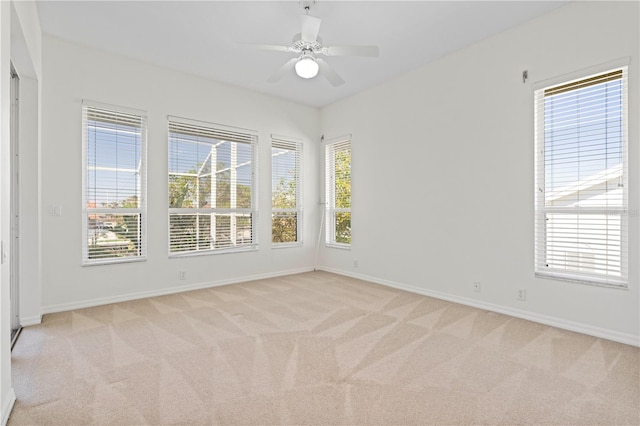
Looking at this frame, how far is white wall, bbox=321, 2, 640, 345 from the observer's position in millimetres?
3002

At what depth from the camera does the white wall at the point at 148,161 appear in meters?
3.73

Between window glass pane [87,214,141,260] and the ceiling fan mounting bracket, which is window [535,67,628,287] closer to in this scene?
the ceiling fan mounting bracket

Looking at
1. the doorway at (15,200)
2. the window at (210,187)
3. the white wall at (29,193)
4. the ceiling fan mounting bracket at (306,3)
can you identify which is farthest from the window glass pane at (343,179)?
the doorway at (15,200)

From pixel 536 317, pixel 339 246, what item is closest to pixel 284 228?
pixel 339 246

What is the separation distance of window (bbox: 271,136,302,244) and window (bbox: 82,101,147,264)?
2.04m

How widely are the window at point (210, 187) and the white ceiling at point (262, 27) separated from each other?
0.94m

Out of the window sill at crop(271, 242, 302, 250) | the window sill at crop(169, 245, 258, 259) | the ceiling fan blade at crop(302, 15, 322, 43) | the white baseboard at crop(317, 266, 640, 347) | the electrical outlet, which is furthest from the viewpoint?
the window sill at crop(271, 242, 302, 250)

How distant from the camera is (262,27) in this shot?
139 inches

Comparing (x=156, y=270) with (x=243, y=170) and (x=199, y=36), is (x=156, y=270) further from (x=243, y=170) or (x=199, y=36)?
(x=199, y=36)

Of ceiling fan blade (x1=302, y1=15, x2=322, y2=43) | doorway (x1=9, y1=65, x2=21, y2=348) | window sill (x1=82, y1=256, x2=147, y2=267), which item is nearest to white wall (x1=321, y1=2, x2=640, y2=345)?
ceiling fan blade (x1=302, y1=15, x2=322, y2=43)

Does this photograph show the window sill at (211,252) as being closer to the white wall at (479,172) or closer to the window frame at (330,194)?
the window frame at (330,194)

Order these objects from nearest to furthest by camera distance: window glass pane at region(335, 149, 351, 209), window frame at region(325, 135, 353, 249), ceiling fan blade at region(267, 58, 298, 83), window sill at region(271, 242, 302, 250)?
ceiling fan blade at region(267, 58, 298, 83) → window sill at region(271, 242, 302, 250) → window glass pane at region(335, 149, 351, 209) → window frame at region(325, 135, 353, 249)

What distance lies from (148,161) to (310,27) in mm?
2790

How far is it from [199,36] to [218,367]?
3.38 metres
